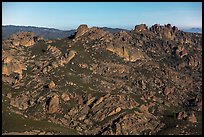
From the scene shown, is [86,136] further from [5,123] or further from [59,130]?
[5,123]

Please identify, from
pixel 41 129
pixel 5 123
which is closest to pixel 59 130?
pixel 41 129

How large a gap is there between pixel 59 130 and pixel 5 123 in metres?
26.8

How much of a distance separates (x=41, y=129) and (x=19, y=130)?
420 inches

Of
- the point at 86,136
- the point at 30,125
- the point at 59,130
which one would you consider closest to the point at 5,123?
the point at 30,125

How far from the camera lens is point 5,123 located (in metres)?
194

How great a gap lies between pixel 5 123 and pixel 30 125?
39.5 ft

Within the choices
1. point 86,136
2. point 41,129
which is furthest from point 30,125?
point 86,136

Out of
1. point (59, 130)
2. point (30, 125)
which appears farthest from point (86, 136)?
point (30, 125)

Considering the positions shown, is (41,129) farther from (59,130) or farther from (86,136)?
(86,136)

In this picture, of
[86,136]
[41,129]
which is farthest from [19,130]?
[86,136]

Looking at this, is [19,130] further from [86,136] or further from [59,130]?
[86,136]

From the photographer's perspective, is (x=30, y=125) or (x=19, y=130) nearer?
(x=19, y=130)

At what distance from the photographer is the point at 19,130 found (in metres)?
184
